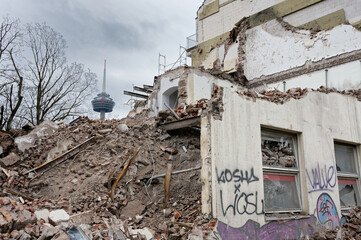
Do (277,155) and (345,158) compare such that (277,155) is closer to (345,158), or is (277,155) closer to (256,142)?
(256,142)

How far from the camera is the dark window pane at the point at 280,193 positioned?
5.73 metres

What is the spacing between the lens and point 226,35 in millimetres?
17125

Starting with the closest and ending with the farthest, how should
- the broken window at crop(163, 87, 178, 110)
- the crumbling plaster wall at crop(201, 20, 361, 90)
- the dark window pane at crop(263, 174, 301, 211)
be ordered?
the dark window pane at crop(263, 174, 301, 211), the crumbling plaster wall at crop(201, 20, 361, 90), the broken window at crop(163, 87, 178, 110)

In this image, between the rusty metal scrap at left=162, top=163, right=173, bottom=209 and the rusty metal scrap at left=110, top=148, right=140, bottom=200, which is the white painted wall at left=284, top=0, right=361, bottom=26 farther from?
the rusty metal scrap at left=110, top=148, right=140, bottom=200

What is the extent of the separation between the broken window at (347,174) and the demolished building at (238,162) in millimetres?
25

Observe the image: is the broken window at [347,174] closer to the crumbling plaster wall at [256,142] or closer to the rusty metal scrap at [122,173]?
the crumbling plaster wall at [256,142]

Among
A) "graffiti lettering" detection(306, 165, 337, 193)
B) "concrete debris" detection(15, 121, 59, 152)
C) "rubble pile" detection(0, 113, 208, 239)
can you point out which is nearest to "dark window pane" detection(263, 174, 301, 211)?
"graffiti lettering" detection(306, 165, 337, 193)

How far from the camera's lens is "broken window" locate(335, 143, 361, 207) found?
23.6ft

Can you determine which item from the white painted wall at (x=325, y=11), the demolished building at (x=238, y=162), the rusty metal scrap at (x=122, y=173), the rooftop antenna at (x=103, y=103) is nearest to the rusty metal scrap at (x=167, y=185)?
the demolished building at (x=238, y=162)

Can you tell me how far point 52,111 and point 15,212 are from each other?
56.5 feet

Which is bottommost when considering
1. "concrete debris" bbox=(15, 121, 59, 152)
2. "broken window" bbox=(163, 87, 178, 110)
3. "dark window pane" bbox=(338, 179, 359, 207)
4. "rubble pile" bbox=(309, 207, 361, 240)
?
"rubble pile" bbox=(309, 207, 361, 240)

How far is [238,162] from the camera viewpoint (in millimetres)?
5156

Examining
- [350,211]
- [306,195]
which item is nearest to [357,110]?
[350,211]

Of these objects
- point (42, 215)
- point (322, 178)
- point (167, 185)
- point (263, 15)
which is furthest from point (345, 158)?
point (263, 15)
